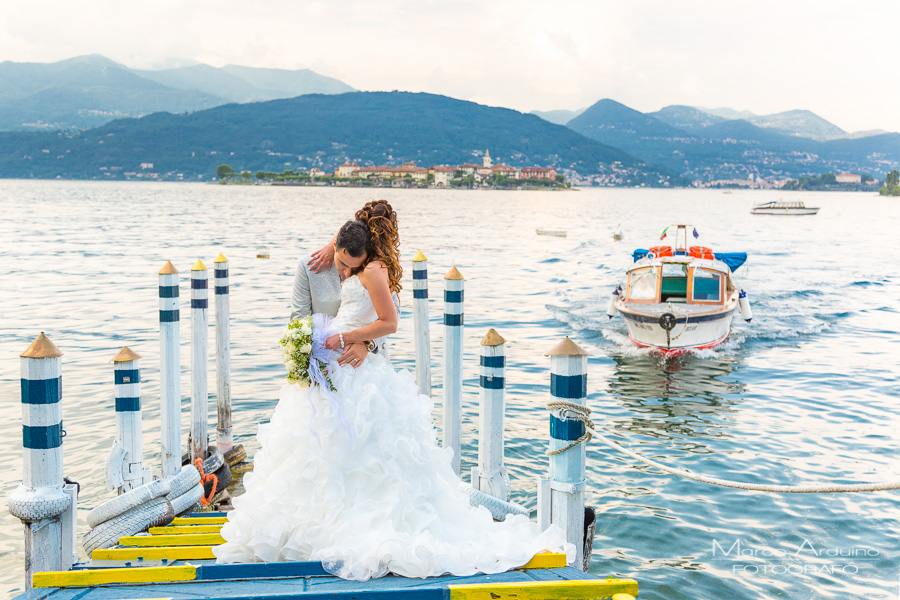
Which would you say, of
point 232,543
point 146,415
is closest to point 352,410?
point 232,543

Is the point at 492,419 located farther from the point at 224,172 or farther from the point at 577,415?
the point at 224,172

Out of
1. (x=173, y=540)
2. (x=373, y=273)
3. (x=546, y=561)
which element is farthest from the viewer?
(x=173, y=540)

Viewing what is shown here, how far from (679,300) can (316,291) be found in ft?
46.7

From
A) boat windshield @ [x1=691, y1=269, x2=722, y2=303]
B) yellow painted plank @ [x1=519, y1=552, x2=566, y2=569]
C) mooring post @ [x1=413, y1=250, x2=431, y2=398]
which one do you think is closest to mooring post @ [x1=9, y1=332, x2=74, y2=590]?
yellow painted plank @ [x1=519, y1=552, x2=566, y2=569]

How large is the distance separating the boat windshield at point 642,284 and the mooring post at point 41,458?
46.2ft

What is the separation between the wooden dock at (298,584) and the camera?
142 inches

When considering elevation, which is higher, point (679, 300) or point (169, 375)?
point (169, 375)

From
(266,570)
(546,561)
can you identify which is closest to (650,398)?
(546,561)

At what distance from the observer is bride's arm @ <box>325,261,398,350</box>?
439 centimetres

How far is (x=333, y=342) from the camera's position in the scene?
4.40 meters

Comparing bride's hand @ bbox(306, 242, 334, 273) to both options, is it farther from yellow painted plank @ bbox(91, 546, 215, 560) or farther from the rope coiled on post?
yellow painted plank @ bbox(91, 546, 215, 560)

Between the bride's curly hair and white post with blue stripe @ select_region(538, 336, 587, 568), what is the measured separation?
1.22 m

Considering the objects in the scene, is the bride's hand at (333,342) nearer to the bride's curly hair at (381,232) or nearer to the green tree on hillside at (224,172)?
the bride's curly hair at (381,232)

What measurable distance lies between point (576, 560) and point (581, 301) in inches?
720
